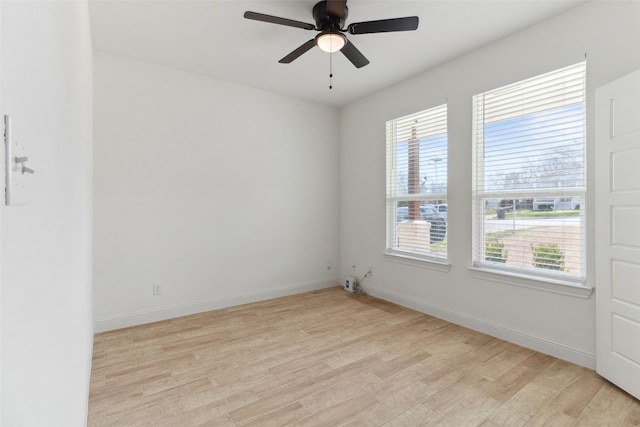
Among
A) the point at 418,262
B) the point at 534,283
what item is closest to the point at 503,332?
the point at 534,283

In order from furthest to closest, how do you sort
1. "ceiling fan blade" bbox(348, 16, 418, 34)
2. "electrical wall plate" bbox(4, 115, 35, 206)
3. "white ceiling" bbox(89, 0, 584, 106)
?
1. "white ceiling" bbox(89, 0, 584, 106)
2. "ceiling fan blade" bbox(348, 16, 418, 34)
3. "electrical wall plate" bbox(4, 115, 35, 206)

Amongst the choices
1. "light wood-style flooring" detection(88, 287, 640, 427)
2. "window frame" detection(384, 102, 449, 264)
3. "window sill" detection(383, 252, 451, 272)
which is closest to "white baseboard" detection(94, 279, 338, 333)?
"light wood-style flooring" detection(88, 287, 640, 427)

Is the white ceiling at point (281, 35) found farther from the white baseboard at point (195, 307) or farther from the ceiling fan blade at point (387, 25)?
the white baseboard at point (195, 307)

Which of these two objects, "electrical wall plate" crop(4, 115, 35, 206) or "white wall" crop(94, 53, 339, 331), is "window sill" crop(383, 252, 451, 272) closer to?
"white wall" crop(94, 53, 339, 331)

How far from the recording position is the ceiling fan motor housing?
2406mm

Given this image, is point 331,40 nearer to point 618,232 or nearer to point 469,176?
point 469,176

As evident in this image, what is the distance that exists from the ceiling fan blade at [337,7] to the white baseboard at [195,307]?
3320 mm

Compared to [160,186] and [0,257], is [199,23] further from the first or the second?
[0,257]

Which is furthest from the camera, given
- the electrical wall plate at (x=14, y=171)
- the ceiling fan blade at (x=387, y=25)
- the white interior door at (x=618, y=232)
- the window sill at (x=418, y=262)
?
the window sill at (x=418, y=262)

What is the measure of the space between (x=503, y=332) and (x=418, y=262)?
3.76ft

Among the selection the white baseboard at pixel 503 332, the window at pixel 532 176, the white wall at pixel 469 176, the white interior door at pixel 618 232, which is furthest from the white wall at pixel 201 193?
the white interior door at pixel 618 232

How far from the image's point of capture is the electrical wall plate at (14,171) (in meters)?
0.48

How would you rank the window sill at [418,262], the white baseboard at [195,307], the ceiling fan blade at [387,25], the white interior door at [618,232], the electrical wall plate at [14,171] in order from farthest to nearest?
the window sill at [418,262], the white baseboard at [195,307], the ceiling fan blade at [387,25], the white interior door at [618,232], the electrical wall plate at [14,171]

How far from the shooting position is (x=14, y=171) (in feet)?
1.70
